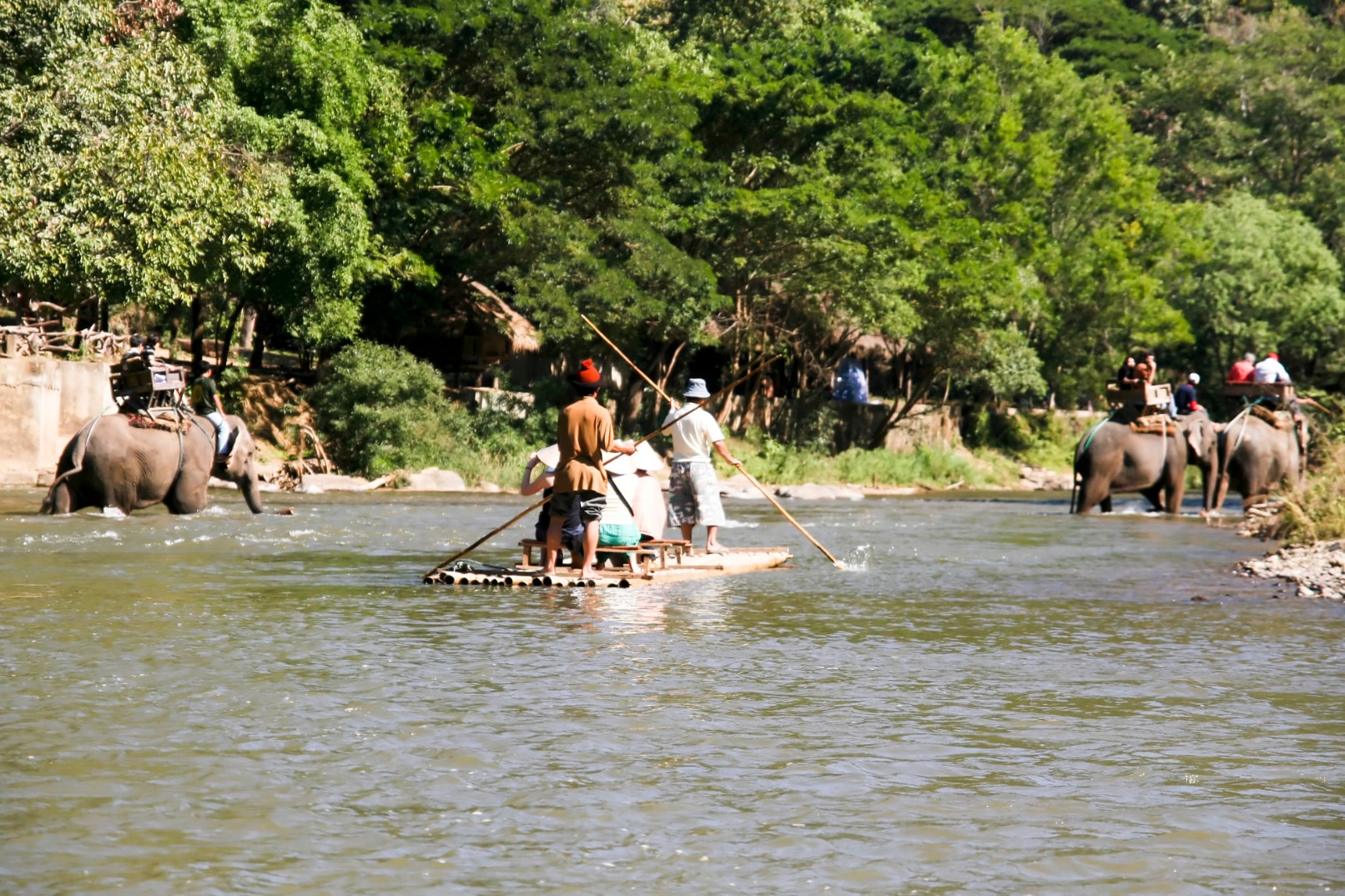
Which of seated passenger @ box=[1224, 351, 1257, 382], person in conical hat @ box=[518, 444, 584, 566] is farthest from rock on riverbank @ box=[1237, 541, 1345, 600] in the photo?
seated passenger @ box=[1224, 351, 1257, 382]

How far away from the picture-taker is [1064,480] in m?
48.2

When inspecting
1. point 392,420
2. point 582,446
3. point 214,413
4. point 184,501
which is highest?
point 392,420

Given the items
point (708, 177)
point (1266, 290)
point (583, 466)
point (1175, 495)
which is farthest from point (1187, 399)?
point (583, 466)

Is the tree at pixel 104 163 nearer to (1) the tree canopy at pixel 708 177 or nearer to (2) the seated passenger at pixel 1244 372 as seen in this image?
(1) the tree canopy at pixel 708 177

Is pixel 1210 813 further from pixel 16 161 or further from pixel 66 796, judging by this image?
pixel 16 161

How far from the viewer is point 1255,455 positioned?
29219 millimetres

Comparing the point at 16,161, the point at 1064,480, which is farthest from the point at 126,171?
the point at 1064,480

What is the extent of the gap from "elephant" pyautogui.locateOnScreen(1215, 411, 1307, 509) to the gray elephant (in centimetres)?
1716

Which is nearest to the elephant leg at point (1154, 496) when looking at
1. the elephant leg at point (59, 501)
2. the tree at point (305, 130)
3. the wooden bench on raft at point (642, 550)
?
the tree at point (305, 130)

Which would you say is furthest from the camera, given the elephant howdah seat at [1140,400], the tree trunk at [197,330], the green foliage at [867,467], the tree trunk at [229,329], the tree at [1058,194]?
the tree at [1058,194]

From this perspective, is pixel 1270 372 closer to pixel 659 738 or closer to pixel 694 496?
pixel 694 496

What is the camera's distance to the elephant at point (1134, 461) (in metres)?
27.9

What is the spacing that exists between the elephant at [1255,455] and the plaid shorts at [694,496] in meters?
15.7

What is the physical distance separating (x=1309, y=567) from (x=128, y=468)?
13.9 meters
